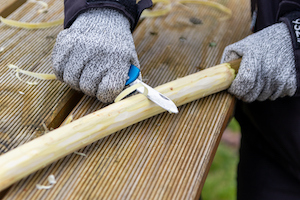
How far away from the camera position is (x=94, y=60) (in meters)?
0.80

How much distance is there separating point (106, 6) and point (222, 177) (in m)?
1.36

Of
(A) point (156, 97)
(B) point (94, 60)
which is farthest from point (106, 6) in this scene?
(A) point (156, 97)

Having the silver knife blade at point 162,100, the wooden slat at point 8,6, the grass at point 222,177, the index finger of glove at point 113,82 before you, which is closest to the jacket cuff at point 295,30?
the silver knife blade at point 162,100

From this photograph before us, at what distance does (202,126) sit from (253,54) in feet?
1.00

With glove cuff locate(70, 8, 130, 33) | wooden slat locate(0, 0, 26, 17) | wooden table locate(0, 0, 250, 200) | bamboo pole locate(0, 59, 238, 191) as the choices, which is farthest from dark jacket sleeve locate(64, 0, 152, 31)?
wooden slat locate(0, 0, 26, 17)

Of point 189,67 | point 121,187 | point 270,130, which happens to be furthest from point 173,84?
point 270,130

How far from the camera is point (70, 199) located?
671 mm

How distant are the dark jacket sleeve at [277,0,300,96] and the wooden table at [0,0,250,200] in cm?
25

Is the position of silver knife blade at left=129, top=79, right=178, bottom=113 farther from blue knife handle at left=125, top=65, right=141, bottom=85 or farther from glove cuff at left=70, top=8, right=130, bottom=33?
glove cuff at left=70, top=8, right=130, bottom=33

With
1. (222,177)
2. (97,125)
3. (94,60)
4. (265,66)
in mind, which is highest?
(94,60)

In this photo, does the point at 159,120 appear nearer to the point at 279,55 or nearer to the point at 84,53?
the point at 84,53

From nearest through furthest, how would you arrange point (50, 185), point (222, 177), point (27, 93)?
point (50, 185) < point (27, 93) < point (222, 177)

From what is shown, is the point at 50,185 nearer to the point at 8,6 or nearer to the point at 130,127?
the point at 130,127

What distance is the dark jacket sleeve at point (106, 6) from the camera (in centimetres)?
90
